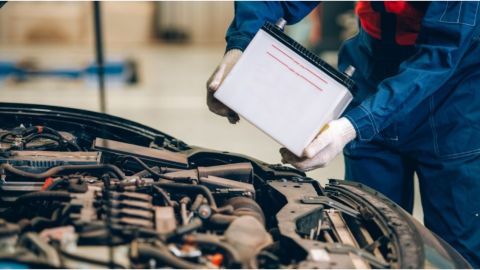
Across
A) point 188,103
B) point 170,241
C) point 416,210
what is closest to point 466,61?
point 170,241

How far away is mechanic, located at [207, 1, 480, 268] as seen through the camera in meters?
2.04

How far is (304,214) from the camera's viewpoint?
180cm

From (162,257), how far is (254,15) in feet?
3.72

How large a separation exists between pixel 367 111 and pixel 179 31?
27.6 ft

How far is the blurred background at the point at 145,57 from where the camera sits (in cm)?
573

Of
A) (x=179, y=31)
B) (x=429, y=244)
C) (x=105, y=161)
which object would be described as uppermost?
(x=179, y=31)

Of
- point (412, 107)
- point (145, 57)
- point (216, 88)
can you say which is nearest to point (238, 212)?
point (216, 88)

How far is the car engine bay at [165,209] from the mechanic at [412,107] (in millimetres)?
157

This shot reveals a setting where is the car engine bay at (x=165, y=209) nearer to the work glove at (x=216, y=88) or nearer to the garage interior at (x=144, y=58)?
the work glove at (x=216, y=88)

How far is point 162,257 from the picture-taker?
1471 mm

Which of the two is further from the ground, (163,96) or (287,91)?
(163,96)

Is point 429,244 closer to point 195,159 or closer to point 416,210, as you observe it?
point 195,159

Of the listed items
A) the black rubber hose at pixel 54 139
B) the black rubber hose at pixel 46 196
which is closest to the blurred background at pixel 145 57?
the black rubber hose at pixel 54 139

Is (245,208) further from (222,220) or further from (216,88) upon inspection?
(216,88)
